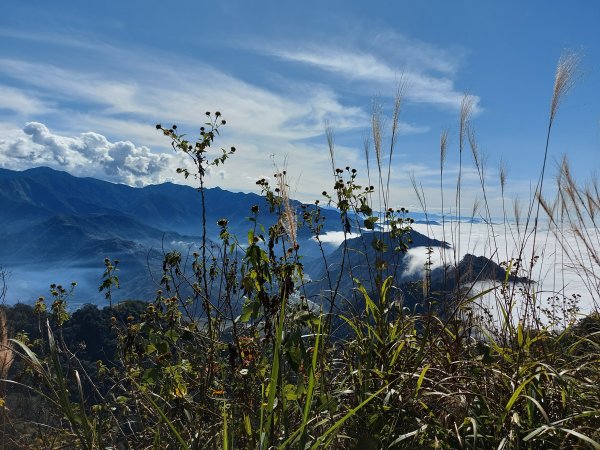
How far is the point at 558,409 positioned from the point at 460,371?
539 mm

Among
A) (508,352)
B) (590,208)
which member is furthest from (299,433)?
(590,208)

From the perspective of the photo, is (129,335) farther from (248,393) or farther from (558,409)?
(558,409)

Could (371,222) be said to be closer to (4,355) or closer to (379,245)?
(379,245)

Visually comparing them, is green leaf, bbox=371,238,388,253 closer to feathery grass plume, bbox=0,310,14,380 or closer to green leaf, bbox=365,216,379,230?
green leaf, bbox=365,216,379,230

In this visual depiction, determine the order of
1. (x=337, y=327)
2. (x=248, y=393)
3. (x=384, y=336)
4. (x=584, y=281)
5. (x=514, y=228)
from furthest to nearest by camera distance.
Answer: (x=514, y=228) → (x=584, y=281) → (x=337, y=327) → (x=384, y=336) → (x=248, y=393)

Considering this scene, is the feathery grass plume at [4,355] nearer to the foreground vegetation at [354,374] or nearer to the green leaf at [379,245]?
the foreground vegetation at [354,374]

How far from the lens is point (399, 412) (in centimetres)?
231

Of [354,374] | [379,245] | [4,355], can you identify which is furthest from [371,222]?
[4,355]

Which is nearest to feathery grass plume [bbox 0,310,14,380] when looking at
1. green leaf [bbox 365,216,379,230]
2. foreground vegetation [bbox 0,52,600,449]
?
foreground vegetation [bbox 0,52,600,449]

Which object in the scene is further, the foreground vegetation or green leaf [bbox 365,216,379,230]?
green leaf [bbox 365,216,379,230]

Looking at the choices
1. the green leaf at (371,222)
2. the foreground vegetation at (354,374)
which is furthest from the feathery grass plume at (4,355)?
the green leaf at (371,222)

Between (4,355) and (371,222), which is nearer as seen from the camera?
(4,355)

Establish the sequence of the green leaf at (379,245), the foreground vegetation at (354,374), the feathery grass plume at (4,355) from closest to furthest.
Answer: the foreground vegetation at (354,374), the feathery grass plume at (4,355), the green leaf at (379,245)

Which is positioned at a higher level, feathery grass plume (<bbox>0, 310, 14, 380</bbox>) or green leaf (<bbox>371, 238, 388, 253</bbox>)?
green leaf (<bbox>371, 238, 388, 253</bbox>)
